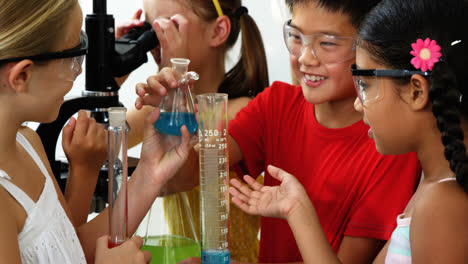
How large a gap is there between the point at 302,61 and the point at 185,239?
56 centimetres

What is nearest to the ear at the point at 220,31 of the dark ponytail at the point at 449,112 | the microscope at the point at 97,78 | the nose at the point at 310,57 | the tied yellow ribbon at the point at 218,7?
the tied yellow ribbon at the point at 218,7

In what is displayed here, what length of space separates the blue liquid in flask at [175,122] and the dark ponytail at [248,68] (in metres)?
0.74

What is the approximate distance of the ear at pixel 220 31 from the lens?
2.06 metres

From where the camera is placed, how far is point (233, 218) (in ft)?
6.40

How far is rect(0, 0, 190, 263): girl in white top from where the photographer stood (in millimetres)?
Result: 1072

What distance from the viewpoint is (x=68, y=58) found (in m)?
1.15

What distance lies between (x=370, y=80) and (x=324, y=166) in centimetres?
40

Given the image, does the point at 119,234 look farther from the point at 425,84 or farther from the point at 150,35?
the point at 150,35

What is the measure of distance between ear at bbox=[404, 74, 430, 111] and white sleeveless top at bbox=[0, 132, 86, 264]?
0.74 meters

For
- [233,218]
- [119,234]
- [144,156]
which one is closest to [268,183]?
[233,218]

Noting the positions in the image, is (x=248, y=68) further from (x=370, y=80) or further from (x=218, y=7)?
(x=370, y=80)

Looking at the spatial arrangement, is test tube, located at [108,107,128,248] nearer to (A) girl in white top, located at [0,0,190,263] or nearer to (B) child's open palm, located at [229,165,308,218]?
(A) girl in white top, located at [0,0,190,263]

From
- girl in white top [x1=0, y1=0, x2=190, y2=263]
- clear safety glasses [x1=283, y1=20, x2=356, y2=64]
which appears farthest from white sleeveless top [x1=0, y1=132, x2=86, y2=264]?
clear safety glasses [x1=283, y1=20, x2=356, y2=64]

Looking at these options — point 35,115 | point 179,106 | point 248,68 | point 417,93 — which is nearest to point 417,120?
point 417,93
